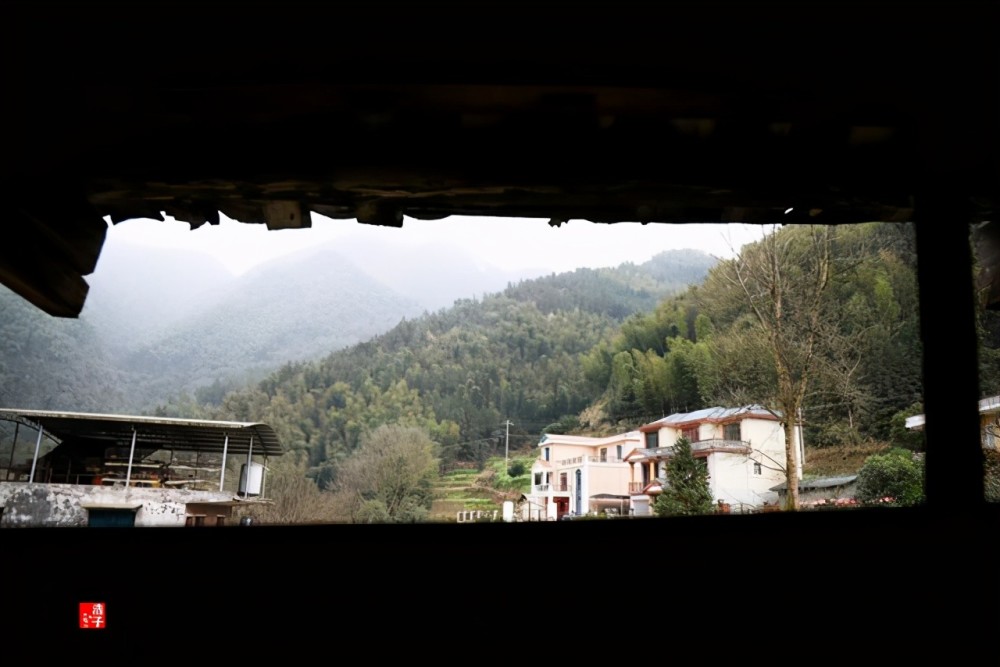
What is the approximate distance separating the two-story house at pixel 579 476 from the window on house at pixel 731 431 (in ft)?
14.3

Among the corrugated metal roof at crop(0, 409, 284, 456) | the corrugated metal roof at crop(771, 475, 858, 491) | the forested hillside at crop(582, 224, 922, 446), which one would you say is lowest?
the corrugated metal roof at crop(771, 475, 858, 491)

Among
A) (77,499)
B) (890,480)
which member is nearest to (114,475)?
(77,499)

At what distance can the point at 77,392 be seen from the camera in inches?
1375

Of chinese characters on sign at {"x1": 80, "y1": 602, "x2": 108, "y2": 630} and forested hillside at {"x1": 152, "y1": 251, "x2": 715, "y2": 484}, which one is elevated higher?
forested hillside at {"x1": 152, "y1": 251, "x2": 715, "y2": 484}

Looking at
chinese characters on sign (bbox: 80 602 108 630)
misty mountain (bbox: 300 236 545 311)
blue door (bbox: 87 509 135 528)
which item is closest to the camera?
chinese characters on sign (bbox: 80 602 108 630)

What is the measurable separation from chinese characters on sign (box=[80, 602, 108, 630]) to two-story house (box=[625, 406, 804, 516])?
18.1m

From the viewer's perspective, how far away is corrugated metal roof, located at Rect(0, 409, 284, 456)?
574 inches

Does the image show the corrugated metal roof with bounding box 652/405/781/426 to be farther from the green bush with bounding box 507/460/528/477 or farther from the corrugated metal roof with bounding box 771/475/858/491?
the green bush with bounding box 507/460/528/477

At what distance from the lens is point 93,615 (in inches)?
50.8

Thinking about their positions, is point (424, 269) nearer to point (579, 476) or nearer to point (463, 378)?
point (463, 378)

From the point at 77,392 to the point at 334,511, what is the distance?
57.1 ft

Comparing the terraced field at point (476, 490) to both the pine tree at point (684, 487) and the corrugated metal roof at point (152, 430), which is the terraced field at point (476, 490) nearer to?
the corrugated metal roof at point (152, 430)

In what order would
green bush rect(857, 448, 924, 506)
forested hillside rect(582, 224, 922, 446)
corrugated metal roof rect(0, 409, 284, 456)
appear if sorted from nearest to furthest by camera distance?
green bush rect(857, 448, 924, 506) → corrugated metal roof rect(0, 409, 284, 456) → forested hillside rect(582, 224, 922, 446)

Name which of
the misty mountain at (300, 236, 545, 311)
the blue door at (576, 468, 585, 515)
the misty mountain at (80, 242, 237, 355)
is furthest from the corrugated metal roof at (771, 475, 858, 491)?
the misty mountain at (80, 242, 237, 355)
